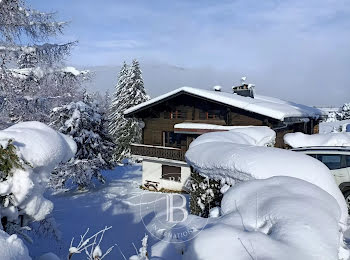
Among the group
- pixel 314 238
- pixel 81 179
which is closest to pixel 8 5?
pixel 314 238

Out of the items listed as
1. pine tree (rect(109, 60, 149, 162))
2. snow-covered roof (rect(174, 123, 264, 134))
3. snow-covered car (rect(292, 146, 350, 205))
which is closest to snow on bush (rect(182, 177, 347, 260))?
snow-covered car (rect(292, 146, 350, 205))

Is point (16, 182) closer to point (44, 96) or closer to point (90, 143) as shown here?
point (44, 96)

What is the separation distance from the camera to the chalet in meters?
18.2

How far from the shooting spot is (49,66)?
9.07 m

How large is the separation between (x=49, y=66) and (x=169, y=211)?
6082mm

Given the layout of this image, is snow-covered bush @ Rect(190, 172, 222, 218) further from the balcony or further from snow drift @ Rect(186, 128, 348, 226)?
the balcony

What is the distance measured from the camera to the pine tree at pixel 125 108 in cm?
3703

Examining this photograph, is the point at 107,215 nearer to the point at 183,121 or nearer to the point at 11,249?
the point at 183,121

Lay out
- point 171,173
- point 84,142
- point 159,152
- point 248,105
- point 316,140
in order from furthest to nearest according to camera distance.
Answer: point 84,142, point 171,173, point 159,152, point 248,105, point 316,140

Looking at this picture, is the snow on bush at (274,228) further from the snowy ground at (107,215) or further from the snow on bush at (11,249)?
the snowy ground at (107,215)

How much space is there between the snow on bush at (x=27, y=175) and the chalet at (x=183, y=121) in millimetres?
13624

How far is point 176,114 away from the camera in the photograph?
21797 millimetres

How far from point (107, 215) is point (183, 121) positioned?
28.9 ft

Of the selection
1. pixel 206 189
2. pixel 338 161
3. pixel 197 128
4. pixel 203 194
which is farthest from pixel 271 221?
pixel 197 128
